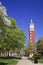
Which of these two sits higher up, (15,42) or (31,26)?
(31,26)

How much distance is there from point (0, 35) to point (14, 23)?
43.0 metres

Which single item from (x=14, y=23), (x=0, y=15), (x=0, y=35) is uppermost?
(x=14, y=23)

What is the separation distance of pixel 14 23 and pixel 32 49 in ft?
187

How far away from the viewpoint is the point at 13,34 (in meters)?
68.7

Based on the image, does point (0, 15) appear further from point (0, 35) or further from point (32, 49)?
point (32, 49)

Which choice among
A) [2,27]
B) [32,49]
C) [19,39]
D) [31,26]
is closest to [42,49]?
[19,39]

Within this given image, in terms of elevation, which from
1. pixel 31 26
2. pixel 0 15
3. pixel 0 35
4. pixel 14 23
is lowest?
pixel 0 35

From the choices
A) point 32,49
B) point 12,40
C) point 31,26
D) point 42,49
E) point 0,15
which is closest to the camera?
point 0,15

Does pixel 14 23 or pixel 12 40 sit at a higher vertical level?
pixel 14 23

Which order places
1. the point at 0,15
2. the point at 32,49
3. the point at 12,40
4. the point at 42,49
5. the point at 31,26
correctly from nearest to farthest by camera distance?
1. the point at 0,15
2. the point at 12,40
3. the point at 42,49
4. the point at 32,49
5. the point at 31,26

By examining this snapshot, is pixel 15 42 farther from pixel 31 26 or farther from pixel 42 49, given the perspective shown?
pixel 31 26

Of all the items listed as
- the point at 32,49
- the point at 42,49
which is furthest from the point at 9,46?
the point at 32,49

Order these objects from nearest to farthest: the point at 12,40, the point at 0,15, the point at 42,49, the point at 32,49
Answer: the point at 0,15, the point at 12,40, the point at 42,49, the point at 32,49

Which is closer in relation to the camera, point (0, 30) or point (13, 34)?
point (0, 30)
